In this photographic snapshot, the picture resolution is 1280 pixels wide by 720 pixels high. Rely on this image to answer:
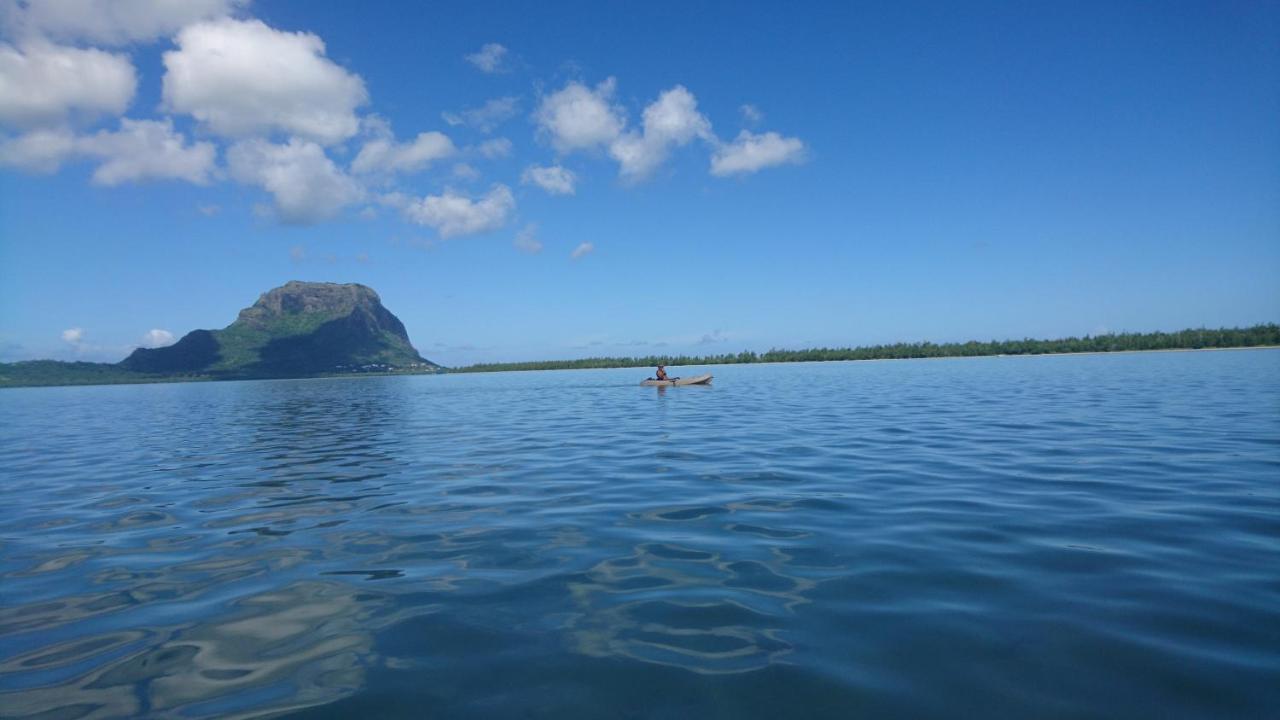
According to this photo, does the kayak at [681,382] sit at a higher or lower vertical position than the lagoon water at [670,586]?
higher

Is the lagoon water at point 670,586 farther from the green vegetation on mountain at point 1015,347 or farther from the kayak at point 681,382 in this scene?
the green vegetation on mountain at point 1015,347

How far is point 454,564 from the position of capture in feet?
23.7

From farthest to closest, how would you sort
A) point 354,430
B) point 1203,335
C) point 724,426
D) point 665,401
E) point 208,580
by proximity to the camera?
1. point 1203,335
2. point 665,401
3. point 354,430
4. point 724,426
5. point 208,580

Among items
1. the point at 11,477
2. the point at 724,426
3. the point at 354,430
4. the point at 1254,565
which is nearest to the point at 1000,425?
the point at 724,426

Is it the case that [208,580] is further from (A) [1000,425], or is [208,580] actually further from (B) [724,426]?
(A) [1000,425]

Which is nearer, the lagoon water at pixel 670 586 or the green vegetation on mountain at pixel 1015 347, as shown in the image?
the lagoon water at pixel 670 586

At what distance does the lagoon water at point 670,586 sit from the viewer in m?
4.32

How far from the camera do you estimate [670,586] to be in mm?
6254

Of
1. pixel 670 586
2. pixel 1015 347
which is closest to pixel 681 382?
pixel 670 586

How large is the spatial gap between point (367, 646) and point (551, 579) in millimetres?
1994

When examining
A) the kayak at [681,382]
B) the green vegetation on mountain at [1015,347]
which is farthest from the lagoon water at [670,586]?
the green vegetation on mountain at [1015,347]

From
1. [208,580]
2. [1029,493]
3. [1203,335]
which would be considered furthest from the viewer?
[1203,335]

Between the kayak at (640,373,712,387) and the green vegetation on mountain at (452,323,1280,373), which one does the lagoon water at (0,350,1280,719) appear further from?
the green vegetation on mountain at (452,323,1280,373)

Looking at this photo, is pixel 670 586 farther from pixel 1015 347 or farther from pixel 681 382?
pixel 1015 347
